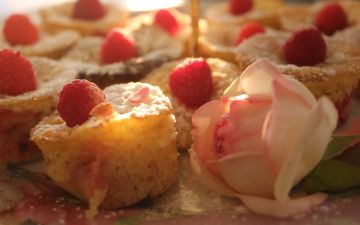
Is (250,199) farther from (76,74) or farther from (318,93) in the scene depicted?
(76,74)

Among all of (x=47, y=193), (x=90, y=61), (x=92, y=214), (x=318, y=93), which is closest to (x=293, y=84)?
(x=318, y=93)

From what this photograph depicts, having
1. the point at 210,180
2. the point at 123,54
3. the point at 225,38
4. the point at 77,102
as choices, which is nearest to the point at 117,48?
the point at 123,54

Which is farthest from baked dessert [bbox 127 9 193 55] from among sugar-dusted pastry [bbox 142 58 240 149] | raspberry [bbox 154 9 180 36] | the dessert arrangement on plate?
sugar-dusted pastry [bbox 142 58 240 149]

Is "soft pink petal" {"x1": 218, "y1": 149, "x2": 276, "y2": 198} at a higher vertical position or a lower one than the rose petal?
lower

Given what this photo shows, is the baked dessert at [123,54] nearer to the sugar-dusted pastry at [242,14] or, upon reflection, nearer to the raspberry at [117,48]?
the raspberry at [117,48]

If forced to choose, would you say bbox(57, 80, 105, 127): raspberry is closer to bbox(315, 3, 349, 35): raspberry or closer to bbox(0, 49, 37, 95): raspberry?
bbox(0, 49, 37, 95): raspberry

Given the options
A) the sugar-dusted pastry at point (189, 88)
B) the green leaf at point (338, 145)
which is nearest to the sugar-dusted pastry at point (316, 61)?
the sugar-dusted pastry at point (189, 88)

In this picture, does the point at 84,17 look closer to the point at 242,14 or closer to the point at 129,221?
the point at 242,14
